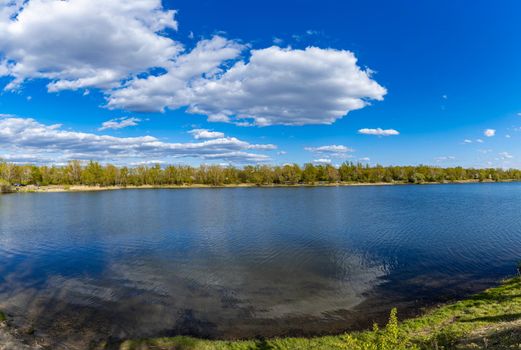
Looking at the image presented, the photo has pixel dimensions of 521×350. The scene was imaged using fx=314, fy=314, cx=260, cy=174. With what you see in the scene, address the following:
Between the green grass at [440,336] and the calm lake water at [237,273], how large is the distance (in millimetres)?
1335

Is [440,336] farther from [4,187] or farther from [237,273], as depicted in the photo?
[4,187]

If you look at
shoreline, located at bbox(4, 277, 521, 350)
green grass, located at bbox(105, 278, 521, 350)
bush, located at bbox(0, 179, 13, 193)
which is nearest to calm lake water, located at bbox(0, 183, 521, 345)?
shoreline, located at bbox(4, 277, 521, 350)

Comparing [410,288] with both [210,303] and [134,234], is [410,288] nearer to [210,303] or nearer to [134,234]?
[210,303]

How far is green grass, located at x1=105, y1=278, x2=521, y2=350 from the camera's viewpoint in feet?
42.5

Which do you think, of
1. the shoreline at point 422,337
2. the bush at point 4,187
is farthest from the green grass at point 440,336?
the bush at point 4,187

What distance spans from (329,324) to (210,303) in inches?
302

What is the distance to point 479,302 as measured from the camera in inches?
731

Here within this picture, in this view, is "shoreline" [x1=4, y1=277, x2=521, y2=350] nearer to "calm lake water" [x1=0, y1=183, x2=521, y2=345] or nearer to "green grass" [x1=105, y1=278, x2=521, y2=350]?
"green grass" [x1=105, y1=278, x2=521, y2=350]

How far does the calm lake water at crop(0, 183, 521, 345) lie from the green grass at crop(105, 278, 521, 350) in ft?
4.38

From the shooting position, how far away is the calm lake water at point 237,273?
59.3 feet

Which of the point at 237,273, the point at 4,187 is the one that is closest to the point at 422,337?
the point at 237,273

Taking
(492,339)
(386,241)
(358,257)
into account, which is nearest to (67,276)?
(358,257)

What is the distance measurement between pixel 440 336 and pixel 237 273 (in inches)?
627

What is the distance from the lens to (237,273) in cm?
2645
